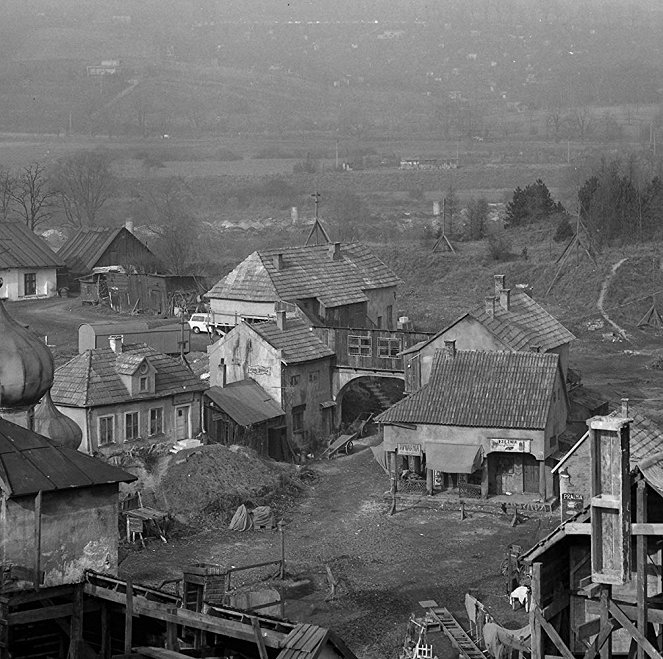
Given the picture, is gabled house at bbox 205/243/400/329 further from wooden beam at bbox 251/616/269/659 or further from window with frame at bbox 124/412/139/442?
wooden beam at bbox 251/616/269/659

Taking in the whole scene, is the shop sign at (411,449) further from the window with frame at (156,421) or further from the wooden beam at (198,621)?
the wooden beam at (198,621)

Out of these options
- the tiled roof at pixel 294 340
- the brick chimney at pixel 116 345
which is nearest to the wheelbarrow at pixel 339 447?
the tiled roof at pixel 294 340

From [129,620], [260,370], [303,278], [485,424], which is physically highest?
[303,278]

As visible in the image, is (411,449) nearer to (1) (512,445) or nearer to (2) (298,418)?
(1) (512,445)

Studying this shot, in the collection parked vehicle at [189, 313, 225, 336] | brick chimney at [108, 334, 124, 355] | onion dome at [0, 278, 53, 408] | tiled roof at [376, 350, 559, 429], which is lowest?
parked vehicle at [189, 313, 225, 336]

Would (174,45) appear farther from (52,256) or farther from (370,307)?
(370,307)

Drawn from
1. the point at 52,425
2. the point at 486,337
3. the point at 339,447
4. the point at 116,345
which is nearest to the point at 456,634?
the point at 52,425

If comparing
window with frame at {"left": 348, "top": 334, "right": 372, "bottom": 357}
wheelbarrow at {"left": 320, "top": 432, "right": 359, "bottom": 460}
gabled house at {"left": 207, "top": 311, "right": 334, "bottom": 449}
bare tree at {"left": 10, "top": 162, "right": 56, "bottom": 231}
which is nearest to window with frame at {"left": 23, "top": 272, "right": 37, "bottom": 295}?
bare tree at {"left": 10, "top": 162, "right": 56, "bottom": 231}
